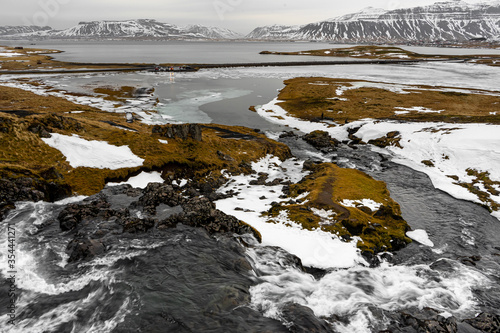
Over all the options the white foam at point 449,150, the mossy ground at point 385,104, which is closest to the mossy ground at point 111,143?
the white foam at point 449,150

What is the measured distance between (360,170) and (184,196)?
22.1 metres

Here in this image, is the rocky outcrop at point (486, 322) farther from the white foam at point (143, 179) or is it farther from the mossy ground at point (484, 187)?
the white foam at point (143, 179)

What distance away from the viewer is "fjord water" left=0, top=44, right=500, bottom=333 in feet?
43.6

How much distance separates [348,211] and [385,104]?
56427mm

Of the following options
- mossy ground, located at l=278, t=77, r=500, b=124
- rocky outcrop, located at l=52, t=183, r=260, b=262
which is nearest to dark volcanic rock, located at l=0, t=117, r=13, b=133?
rocky outcrop, located at l=52, t=183, r=260, b=262

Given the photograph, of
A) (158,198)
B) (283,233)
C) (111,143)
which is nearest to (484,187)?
(283,233)

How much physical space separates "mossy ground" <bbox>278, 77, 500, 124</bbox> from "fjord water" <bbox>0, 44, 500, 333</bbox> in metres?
40.2

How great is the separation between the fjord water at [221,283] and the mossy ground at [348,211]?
159 cm

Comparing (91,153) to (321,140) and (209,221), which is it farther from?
(321,140)

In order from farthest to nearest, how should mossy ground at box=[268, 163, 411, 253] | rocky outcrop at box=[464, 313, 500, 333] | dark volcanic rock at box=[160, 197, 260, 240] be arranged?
mossy ground at box=[268, 163, 411, 253], dark volcanic rock at box=[160, 197, 260, 240], rocky outcrop at box=[464, 313, 500, 333]

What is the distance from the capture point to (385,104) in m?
69.9

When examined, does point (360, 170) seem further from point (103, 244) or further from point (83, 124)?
point (83, 124)

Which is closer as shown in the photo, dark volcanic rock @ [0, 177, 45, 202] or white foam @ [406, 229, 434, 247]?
white foam @ [406, 229, 434, 247]

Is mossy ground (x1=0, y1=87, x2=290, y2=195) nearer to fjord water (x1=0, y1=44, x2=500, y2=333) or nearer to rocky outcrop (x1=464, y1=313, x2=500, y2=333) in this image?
fjord water (x1=0, y1=44, x2=500, y2=333)
